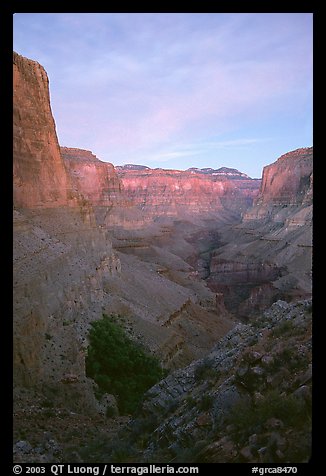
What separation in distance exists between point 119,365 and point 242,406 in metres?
10.1

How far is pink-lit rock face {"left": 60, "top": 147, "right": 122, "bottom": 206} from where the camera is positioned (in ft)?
207

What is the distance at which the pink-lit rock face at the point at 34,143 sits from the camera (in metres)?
16.4

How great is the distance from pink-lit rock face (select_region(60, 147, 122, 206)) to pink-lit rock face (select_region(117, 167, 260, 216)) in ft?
134

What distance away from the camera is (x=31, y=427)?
8.55 m

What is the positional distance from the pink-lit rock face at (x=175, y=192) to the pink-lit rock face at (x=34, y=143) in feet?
297

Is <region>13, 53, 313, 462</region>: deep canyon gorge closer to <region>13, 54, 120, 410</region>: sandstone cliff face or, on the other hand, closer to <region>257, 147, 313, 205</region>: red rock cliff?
<region>13, 54, 120, 410</region>: sandstone cliff face

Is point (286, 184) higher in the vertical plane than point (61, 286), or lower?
higher

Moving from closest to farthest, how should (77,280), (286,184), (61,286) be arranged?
(61,286), (77,280), (286,184)

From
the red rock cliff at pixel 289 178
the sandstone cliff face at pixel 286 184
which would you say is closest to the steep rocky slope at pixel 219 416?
the sandstone cliff face at pixel 286 184

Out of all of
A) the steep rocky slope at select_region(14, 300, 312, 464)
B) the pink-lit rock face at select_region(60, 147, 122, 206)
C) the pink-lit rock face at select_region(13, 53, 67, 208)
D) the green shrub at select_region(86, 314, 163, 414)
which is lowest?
the green shrub at select_region(86, 314, 163, 414)

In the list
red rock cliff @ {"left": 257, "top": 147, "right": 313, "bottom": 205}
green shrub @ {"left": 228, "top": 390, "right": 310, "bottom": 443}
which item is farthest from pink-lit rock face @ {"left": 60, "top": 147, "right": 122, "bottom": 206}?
green shrub @ {"left": 228, "top": 390, "right": 310, "bottom": 443}

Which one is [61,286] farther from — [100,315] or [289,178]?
[289,178]

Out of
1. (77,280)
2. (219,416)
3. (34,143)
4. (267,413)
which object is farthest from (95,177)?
(267,413)

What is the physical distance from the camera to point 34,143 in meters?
17.8
